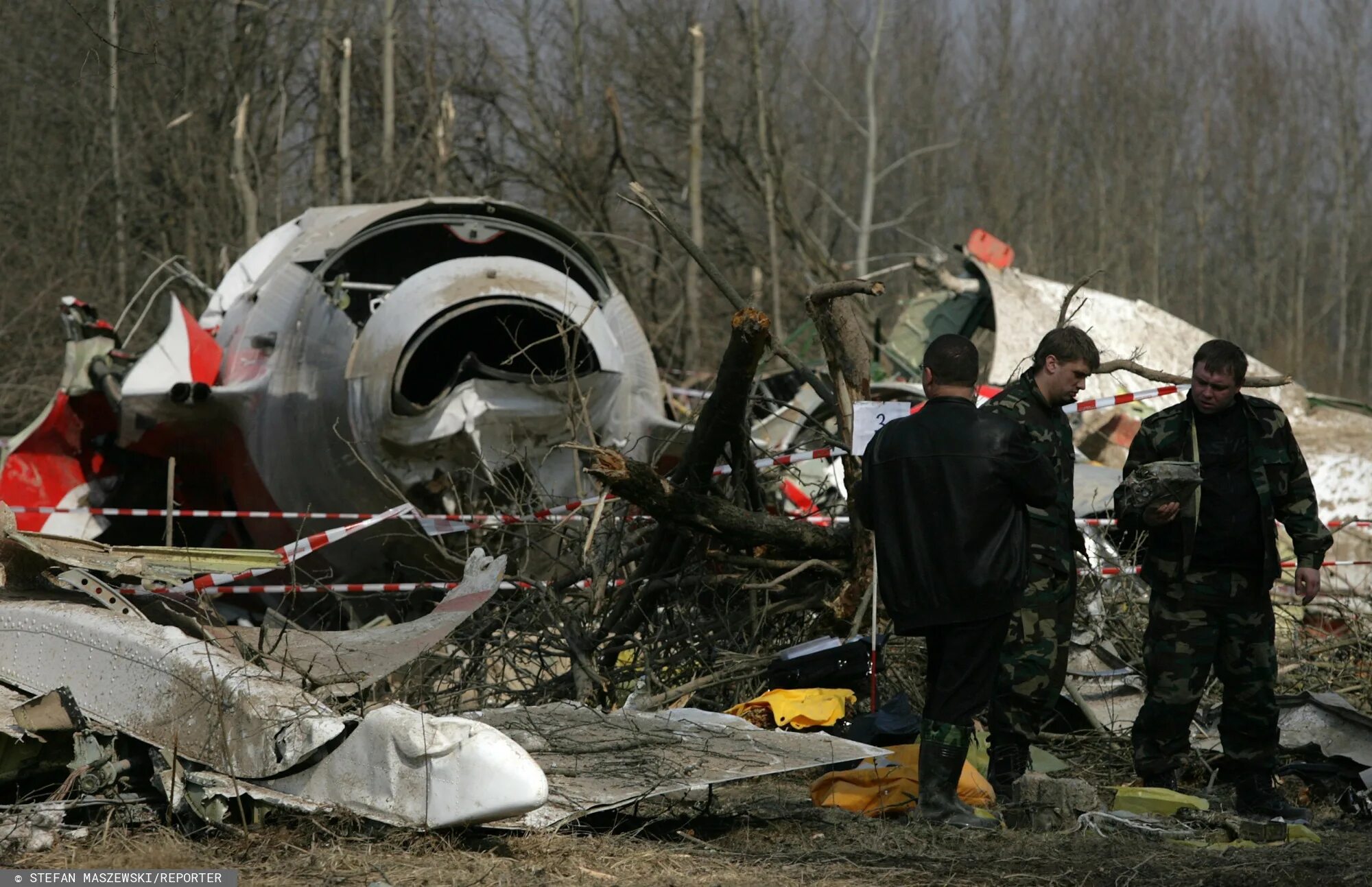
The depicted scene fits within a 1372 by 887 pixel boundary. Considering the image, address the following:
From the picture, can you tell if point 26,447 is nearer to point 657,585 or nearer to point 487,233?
point 487,233

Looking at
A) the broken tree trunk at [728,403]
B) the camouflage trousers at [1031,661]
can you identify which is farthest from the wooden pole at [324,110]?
the camouflage trousers at [1031,661]

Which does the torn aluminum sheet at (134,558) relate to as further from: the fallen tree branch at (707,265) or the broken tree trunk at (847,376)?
the broken tree trunk at (847,376)

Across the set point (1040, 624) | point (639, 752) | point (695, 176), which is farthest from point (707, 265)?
point (695, 176)

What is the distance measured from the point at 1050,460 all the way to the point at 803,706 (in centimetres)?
131

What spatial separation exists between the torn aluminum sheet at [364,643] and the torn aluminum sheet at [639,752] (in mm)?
360

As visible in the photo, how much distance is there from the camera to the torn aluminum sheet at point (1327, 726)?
17.1 ft

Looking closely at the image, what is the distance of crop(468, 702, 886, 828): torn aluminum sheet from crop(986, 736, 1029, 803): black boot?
58 cm

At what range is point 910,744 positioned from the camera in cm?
494

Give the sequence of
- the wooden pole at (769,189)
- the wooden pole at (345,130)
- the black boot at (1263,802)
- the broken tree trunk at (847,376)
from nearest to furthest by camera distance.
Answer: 1. the black boot at (1263,802)
2. the broken tree trunk at (847,376)
3. the wooden pole at (345,130)
4. the wooden pole at (769,189)

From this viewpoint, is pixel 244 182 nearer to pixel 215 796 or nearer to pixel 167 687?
pixel 167 687

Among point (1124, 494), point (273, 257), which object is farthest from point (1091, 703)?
point (273, 257)

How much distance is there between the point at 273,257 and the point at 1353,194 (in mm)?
30669

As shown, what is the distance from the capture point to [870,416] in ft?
17.8

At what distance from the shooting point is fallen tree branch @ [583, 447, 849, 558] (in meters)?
5.34
